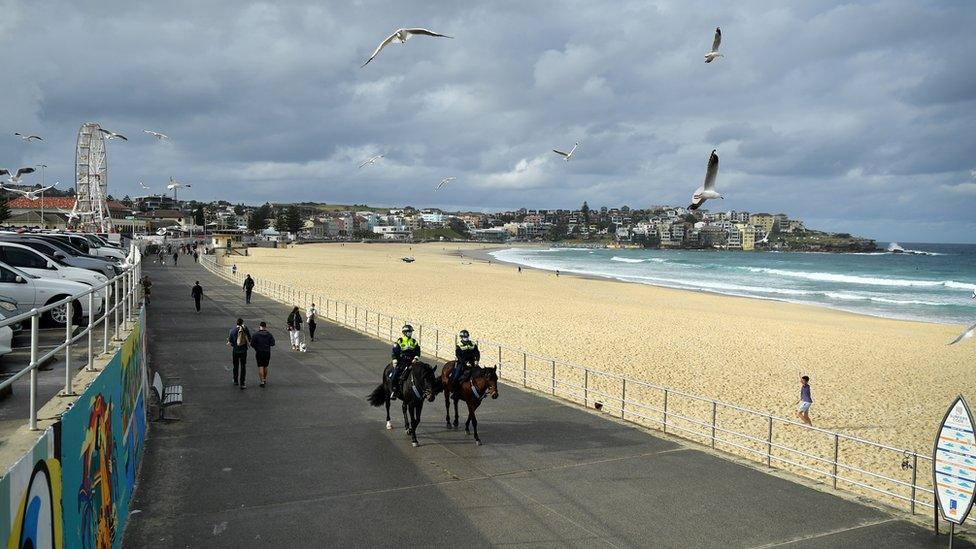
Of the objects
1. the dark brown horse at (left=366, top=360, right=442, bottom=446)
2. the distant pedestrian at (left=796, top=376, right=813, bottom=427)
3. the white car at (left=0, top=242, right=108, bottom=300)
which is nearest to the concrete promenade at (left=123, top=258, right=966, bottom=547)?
the dark brown horse at (left=366, top=360, right=442, bottom=446)

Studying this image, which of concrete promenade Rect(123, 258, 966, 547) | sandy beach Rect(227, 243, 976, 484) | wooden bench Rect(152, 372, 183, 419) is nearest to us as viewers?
concrete promenade Rect(123, 258, 966, 547)

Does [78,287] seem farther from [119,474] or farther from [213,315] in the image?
[213,315]

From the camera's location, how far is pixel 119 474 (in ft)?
23.9

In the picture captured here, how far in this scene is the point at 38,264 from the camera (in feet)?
50.6

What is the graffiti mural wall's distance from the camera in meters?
3.78

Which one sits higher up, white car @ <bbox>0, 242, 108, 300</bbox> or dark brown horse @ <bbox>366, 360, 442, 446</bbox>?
white car @ <bbox>0, 242, 108, 300</bbox>

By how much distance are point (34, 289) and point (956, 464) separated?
13415 mm

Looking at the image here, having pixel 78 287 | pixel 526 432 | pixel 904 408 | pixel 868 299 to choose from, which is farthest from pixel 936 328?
pixel 78 287

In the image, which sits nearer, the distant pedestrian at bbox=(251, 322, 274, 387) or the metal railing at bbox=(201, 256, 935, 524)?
the metal railing at bbox=(201, 256, 935, 524)

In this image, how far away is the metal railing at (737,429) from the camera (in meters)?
11.9

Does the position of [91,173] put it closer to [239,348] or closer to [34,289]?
[239,348]

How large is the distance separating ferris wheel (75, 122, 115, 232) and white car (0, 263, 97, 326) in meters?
65.3

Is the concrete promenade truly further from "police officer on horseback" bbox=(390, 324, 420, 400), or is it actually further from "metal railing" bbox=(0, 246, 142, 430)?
"metal railing" bbox=(0, 246, 142, 430)

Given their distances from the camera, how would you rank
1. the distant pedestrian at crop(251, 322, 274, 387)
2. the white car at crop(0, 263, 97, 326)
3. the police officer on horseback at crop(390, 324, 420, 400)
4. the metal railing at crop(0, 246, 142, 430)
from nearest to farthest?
the metal railing at crop(0, 246, 142, 430)
the white car at crop(0, 263, 97, 326)
the police officer on horseback at crop(390, 324, 420, 400)
the distant pedestrian at crop(251, 322, 274, 387)
